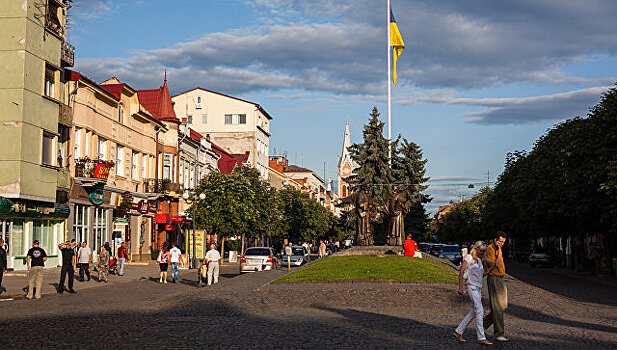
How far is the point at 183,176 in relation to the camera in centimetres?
5869

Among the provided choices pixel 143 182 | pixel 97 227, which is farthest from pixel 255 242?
pixel 97 227

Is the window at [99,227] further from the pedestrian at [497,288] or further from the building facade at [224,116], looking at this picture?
the building facade at [224,116]

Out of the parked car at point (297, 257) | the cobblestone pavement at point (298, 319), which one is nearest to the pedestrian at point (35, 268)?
the cobblestone pavement at point (298, 319)

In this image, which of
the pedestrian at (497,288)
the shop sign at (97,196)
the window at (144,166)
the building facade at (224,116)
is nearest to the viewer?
the pedestrian at (497,288)

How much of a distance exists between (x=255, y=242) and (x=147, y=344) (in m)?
76.7

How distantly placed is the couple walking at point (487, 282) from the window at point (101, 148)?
107ft

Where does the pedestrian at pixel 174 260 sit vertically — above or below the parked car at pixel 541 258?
above

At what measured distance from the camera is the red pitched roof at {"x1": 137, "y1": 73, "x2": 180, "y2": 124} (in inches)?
2163

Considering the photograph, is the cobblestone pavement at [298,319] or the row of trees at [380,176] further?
the row of trees at [380,176]

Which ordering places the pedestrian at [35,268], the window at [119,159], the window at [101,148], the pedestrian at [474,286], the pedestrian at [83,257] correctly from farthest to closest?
the window at [119,159], the window at [101,148], the pedestrian at [83,257], the pedestrian at [35,268], the pedestrian at [474,286]

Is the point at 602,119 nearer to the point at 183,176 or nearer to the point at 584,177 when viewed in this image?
the point at 584,177

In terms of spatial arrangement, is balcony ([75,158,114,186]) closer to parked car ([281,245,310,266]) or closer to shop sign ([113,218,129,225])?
shop sign ([113,218,129,225])

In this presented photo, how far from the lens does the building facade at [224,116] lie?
91500 mm

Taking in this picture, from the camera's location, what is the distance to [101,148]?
A: 141 feet
